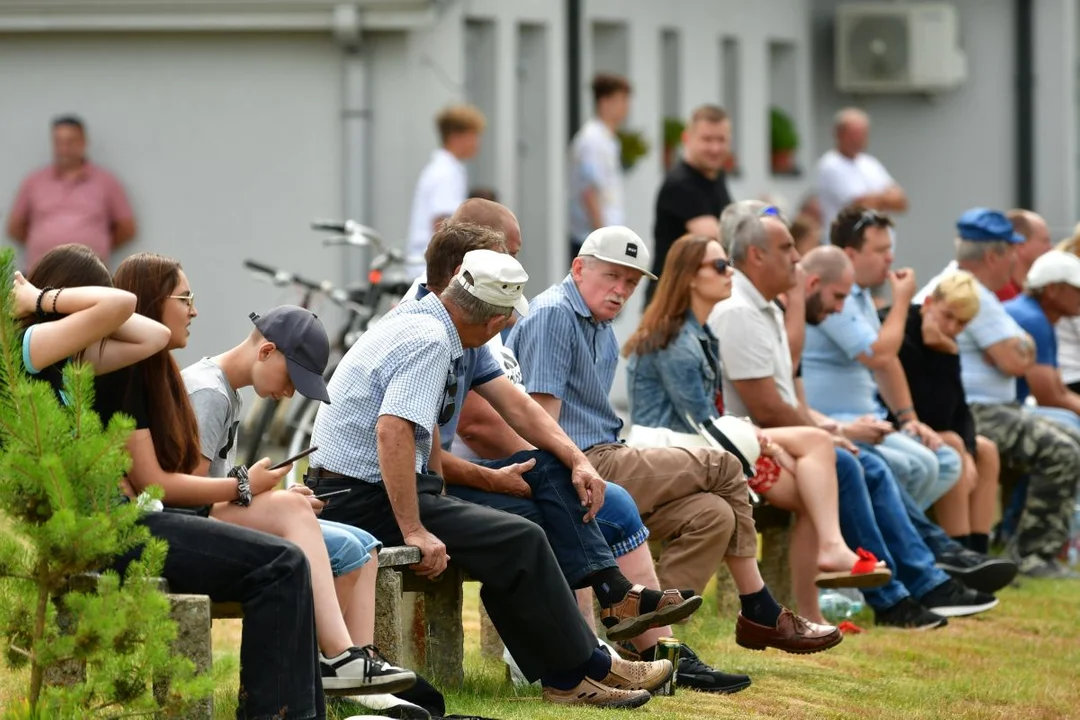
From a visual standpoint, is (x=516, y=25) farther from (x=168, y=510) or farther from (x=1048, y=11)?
(x=168, y=510)

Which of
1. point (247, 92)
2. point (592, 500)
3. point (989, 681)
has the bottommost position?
point (989, 681)

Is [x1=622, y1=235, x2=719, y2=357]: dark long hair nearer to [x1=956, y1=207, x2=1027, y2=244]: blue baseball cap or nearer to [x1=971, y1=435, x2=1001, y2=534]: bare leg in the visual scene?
[x1=971, y1=435, x2=1001, y2=534]: bare leg

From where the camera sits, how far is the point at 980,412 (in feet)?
36.0

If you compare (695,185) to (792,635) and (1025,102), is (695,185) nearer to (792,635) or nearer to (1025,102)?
(792,635)

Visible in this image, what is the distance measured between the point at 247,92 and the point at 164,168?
30.0 inches

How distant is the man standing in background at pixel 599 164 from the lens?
48.5 ft

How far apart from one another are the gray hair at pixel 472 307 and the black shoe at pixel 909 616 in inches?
124

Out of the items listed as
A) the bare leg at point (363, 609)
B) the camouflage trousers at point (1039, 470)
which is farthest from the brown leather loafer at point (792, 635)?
the camouflage trousers at point (1039, 470)

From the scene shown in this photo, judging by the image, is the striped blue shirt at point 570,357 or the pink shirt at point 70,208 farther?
the pink shirt at point 70,208

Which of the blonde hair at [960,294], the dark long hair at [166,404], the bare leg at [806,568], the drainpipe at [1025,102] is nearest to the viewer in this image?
the dark long hair at [166,404]

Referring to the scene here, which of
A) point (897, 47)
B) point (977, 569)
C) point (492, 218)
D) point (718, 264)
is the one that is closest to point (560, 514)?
point (492, 218)

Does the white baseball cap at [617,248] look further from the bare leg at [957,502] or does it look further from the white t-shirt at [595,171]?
the white t-shirt at [595,171]

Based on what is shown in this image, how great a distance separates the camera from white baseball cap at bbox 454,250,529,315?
6.31 meters

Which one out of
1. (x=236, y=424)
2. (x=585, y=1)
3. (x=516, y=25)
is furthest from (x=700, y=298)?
(x=585, y=1)
